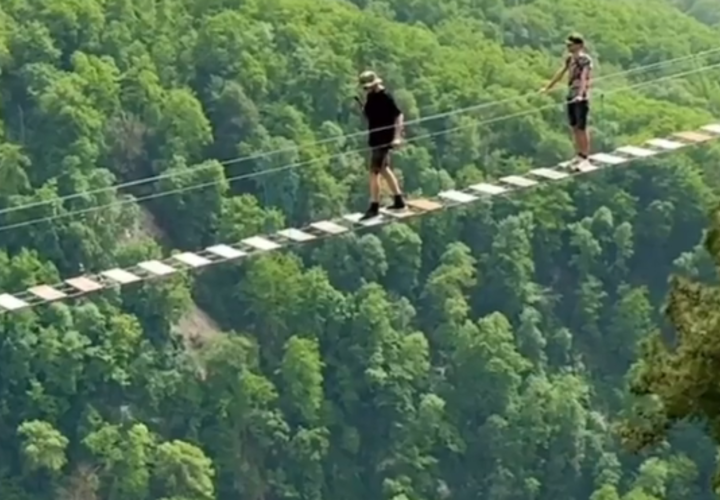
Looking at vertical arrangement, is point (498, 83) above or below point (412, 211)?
below

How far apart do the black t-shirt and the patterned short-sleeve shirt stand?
2272 mm

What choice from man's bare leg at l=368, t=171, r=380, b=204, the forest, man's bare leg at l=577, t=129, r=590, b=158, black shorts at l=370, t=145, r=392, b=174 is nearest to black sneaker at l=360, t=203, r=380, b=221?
man's bare leg at l=368, t=171, r=380, b=204

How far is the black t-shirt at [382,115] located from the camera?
23.2 metres

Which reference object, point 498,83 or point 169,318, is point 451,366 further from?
point 498,83

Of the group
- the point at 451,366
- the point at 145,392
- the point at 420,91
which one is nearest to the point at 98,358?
the point at 145,392

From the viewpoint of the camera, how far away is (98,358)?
78250 millimetres

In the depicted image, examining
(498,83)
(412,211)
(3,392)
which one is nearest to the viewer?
(412,211)

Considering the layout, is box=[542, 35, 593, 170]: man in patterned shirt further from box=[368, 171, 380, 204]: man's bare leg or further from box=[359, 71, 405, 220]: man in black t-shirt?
box=[368, 171, 380, 204]: man's bare leg

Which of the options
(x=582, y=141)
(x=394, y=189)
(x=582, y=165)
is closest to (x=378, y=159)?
(x=394, y=189)

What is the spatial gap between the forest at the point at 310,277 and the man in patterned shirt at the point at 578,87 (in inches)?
1798

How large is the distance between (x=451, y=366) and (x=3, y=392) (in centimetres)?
1720

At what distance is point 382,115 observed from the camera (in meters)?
23.2

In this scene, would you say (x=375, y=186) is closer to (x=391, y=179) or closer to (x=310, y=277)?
(x=391, y=179)

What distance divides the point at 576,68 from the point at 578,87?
238 mm
